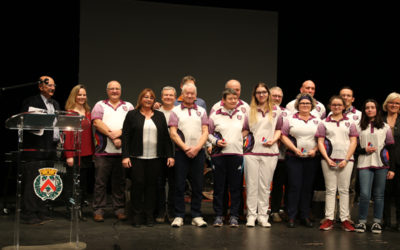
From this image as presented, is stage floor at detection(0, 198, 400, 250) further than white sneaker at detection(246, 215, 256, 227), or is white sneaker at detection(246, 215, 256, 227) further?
white sneaker at detection(246, 215, 256, 227)

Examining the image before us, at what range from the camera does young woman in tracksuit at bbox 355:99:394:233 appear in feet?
14.3

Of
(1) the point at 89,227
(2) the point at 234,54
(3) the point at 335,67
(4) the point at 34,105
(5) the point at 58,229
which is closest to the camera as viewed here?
(5) the point at 58,229

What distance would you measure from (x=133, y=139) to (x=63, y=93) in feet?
9.85

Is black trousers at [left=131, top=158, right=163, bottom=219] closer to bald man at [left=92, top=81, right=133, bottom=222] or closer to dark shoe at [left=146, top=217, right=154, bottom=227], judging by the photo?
dark shoe at [left=146, top=217, right=154, bottom=227]

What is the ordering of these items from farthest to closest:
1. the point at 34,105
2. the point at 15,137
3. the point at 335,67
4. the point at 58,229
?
the point at 335,67, the point at 15,137, the point at 34,105, the point at 58,229

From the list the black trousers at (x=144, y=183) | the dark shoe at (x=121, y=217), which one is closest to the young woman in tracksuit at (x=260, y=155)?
the black trousers at (x=144, y=183)

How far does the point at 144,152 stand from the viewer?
4352 millimetres

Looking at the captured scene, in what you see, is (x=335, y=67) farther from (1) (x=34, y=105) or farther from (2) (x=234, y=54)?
(1) (x=34, y=105)

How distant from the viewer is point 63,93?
6.88 m

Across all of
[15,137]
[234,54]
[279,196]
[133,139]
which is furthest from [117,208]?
[234,54]

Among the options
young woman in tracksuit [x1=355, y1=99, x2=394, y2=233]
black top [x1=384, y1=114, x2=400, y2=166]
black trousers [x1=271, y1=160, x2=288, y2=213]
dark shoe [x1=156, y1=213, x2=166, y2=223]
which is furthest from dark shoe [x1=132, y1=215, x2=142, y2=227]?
black top [x1=384, y1=114, x2=400, y2=166]

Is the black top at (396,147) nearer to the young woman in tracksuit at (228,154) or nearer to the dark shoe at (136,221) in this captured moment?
the young woman in tracksuit at (228,154)

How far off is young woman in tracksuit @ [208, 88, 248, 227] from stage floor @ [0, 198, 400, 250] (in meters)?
0.25

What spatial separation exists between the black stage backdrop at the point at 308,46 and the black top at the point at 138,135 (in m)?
2.61
